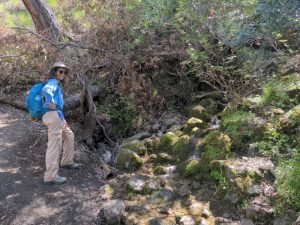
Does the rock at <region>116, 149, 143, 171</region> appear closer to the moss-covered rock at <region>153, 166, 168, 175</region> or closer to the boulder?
the moss-covered rock at <region>153, 166, 168, 175</region>

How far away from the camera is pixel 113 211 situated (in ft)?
16.5

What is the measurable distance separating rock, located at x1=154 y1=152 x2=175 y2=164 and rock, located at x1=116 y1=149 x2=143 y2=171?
12.4 inches

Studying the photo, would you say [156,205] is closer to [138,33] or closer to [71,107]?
[71,107]

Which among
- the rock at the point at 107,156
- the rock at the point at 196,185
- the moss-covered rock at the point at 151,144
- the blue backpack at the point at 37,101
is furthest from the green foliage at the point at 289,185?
the blue backpack at the point at 37,101

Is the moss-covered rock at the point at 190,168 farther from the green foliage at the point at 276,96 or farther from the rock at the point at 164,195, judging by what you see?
the green foliage at the point at 276,96

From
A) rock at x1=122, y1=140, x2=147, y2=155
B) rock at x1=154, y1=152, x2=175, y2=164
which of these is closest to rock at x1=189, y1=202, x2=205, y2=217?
rock at x1=154, y1=152, x2=175, y2=164

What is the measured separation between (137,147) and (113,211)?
203 cm

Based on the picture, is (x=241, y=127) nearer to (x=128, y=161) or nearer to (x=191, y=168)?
(x=191, y=168)

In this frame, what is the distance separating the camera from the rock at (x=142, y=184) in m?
5.57

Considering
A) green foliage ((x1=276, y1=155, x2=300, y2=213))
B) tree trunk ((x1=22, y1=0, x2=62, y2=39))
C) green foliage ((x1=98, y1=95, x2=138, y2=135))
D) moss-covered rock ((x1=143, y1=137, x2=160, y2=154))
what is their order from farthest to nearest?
tree trunk ((x1=22, y1=0, x2=62, y2=39)) < green foliage ((x1=98, y1=95, x2=138, y2=135)) < moss-covered rock ((x1=143, y1=137, x2=160, y2=154)) < green foliage ((x1=276, y1=155, x2=300, y2=213))

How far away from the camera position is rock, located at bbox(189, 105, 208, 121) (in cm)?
734

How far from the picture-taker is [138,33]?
8.21m

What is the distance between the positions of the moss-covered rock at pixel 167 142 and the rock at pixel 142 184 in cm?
112

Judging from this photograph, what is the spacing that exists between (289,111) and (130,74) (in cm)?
372
